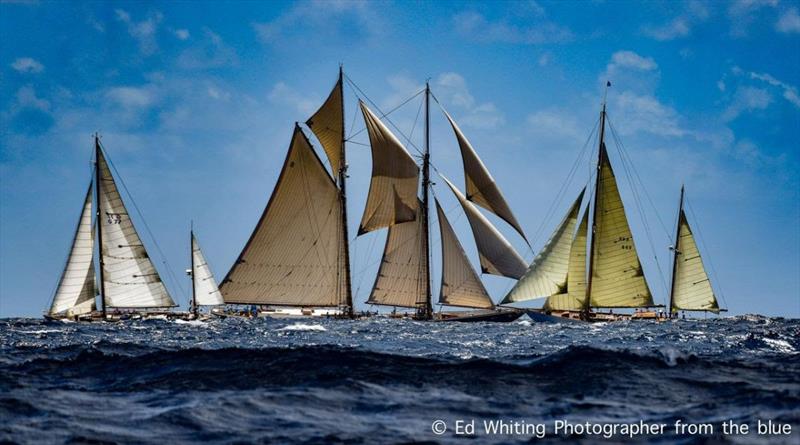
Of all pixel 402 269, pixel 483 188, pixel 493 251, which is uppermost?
pixel 483 188

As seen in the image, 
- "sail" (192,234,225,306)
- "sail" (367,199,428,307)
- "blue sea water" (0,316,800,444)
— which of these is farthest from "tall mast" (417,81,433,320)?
"blue sea water" (0,316,800,444)

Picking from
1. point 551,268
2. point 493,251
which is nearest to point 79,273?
point 493,251

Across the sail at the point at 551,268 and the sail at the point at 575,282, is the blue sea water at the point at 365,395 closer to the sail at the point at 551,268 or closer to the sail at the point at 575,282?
the sail at the point at 551,268

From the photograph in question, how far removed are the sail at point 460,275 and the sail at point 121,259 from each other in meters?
24.6

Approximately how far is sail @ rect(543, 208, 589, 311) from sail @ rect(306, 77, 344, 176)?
2192cm

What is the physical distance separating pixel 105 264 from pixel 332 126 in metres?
22.6

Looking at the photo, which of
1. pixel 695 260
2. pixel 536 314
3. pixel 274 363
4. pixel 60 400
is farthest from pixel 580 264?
pixel 60 400

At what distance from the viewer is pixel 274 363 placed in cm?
1866

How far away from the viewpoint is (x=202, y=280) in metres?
77.0

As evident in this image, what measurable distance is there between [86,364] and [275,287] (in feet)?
145

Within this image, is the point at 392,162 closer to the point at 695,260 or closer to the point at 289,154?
the point at 289,154

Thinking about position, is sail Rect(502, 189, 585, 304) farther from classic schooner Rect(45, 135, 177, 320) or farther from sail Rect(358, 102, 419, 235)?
classic schooner Rect(45, 135, 177, 320)

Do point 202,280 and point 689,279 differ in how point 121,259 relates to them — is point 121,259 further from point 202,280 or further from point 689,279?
point 689,279

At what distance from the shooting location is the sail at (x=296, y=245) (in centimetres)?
6234
